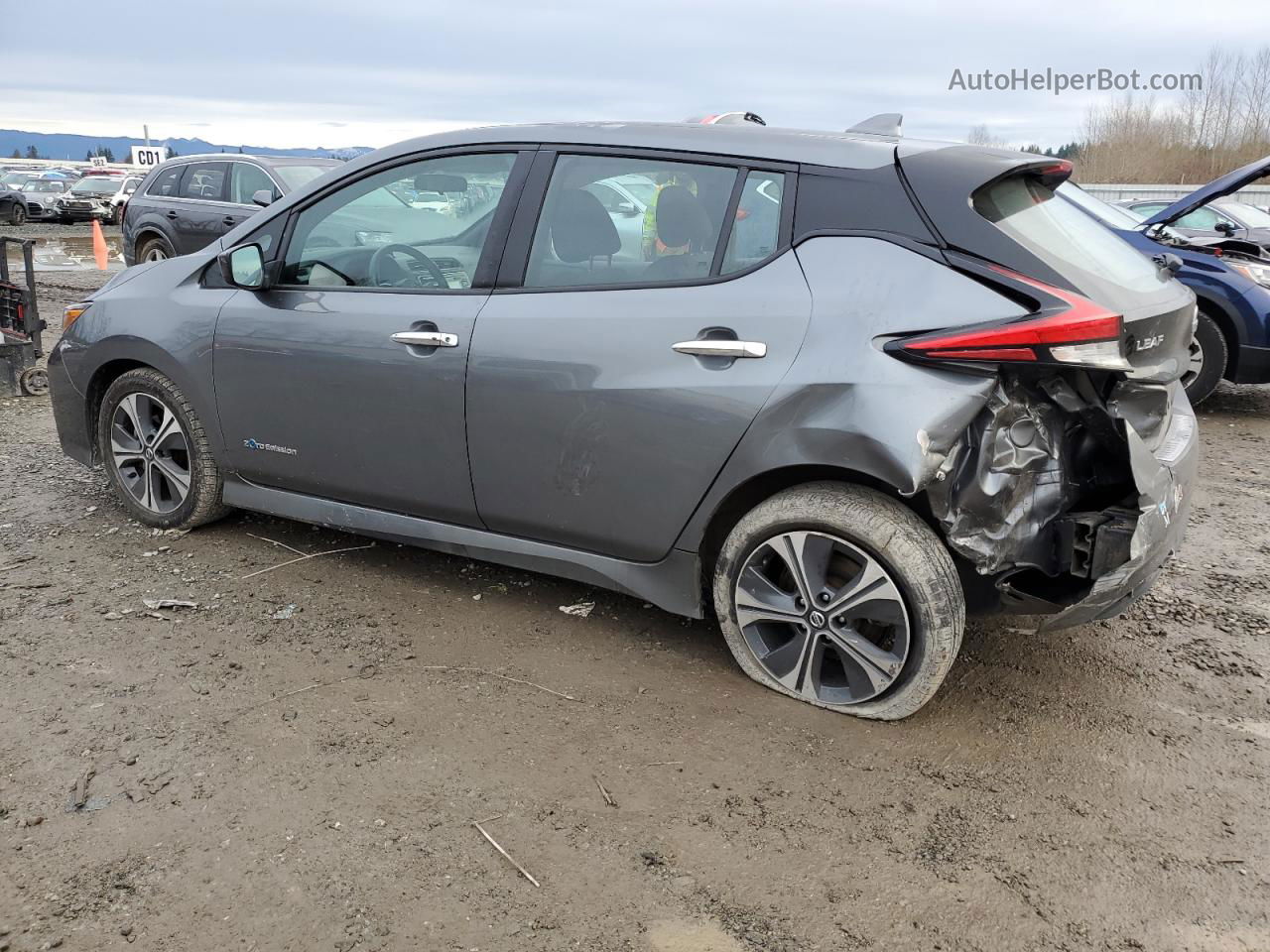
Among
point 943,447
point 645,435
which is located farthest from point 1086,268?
point 645,435

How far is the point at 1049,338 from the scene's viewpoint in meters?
2.71

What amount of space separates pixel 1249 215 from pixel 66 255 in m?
20.4

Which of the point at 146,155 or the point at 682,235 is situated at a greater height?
the point at 146,155

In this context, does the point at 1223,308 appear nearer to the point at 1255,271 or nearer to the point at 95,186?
the point at 1255,271

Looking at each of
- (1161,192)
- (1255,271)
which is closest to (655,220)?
(1255,271)

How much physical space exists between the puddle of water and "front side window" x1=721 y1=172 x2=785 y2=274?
1694 cm

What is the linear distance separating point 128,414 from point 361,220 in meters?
1.47

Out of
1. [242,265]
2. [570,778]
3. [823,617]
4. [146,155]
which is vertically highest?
[146,155]

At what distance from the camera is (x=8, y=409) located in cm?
719

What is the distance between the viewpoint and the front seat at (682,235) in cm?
321

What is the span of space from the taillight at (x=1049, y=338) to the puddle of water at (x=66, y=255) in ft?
57.9

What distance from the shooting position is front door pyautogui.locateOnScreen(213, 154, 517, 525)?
362 cm

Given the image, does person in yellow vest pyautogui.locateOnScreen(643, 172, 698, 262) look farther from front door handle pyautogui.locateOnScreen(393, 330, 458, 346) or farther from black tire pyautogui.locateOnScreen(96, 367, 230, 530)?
black tire pyautogui.locateOnScreen(96, 367, 230, 530)

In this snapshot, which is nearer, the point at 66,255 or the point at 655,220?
the point at 655,220
